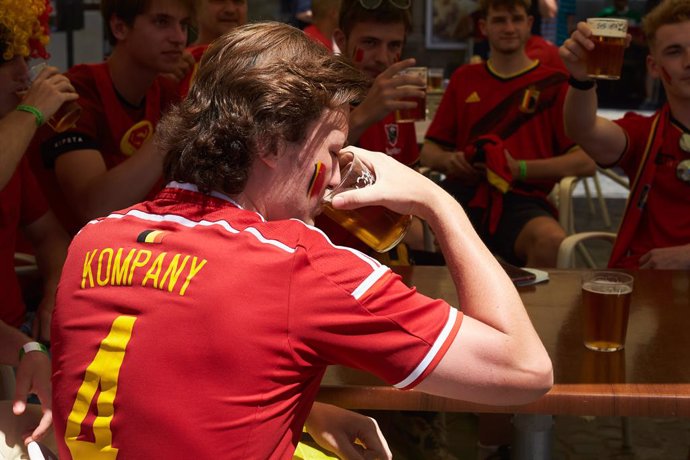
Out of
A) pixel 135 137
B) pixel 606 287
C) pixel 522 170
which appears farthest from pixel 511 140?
pixel 606 287

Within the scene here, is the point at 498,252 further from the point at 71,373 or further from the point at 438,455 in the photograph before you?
the point at 71,373

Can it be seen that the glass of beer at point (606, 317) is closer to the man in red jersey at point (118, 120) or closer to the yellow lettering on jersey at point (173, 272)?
the yellow lettering on jersey at point (173, 272)

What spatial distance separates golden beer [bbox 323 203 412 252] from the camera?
1.80m

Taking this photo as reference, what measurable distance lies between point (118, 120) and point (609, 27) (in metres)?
1.70

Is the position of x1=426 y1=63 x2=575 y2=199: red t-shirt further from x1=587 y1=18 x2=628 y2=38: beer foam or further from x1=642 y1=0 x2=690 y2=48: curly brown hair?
x1=587 y1=18 x2=628 y2=38: beer foam

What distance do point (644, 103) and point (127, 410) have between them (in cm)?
1199

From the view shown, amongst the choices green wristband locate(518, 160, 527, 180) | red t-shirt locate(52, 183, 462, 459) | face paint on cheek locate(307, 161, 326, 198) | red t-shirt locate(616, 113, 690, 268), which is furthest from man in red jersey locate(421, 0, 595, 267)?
red t-shirt locate(52, 183, 462, 459)

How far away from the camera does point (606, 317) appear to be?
6.93 ft

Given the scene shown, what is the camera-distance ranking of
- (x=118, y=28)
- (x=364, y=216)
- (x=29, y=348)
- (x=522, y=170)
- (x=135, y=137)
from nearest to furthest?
(x=364, y=216)
(x=29, y=348)
(x=135, y=137)
(x=118, y=28)
(x=522, y=170)

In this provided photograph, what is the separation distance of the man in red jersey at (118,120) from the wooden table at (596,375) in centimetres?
120

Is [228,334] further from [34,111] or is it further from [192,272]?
[34,111]

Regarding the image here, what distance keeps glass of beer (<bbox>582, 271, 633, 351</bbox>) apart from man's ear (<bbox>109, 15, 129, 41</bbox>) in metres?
2.19

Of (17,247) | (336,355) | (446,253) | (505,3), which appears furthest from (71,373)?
(505,3)

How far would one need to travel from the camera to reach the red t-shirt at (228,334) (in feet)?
4.67
